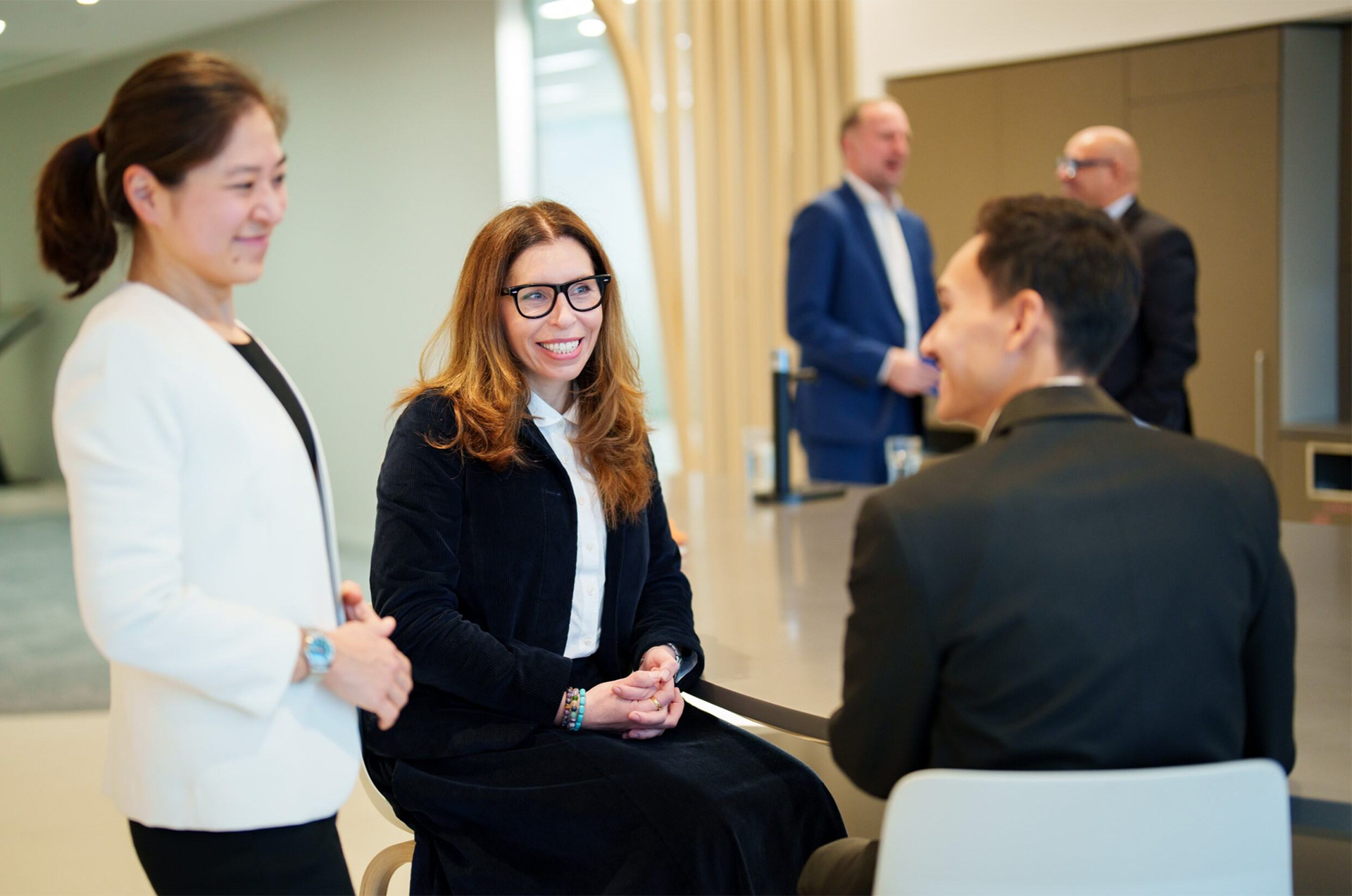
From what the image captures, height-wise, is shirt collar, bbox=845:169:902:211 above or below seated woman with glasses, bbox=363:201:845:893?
above

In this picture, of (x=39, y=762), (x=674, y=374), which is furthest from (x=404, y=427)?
(x=674, y=374)

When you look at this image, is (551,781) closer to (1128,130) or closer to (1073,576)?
(1073,576)

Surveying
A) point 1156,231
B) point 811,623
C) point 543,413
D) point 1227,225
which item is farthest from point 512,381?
point 1227,225

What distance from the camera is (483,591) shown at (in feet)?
6.42

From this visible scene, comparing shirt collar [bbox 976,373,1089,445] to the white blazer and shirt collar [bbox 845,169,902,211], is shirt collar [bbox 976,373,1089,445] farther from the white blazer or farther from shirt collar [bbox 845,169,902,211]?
shirt collar [bbox 845,169,902,211]

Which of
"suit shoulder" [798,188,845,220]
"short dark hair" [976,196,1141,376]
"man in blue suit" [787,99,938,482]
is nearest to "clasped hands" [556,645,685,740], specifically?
"short dark hair" [976,196,1141,376]

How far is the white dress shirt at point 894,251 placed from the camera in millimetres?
4336

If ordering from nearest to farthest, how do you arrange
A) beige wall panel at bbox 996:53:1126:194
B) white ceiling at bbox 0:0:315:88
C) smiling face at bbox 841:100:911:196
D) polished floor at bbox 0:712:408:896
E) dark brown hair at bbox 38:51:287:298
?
dark brown hair at bbox 38:51:287:298, polished floor at bbox 0:712:408:896, white ceiling at bbox 0:0:315:88, smiling face at bbox 841:100:911:196, beige wall panel at bbox 996:53:1126:194

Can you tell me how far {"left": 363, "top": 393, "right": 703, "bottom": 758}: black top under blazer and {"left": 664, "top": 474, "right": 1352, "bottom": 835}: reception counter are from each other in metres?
0.14

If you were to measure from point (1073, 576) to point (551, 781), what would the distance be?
886mm

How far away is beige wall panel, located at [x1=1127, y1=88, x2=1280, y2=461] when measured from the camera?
5141 mm

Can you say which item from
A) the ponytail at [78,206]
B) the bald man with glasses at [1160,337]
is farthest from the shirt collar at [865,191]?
the ponytail at [78,206]

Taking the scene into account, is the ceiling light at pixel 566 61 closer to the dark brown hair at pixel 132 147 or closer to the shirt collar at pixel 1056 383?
the dark brown hair at pixel 132 147

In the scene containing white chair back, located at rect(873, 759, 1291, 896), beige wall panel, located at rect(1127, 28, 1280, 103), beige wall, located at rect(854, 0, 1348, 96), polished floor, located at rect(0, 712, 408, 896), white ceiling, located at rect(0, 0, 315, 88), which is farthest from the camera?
beige wall, located at rect(854, 0, 1348, 96)
